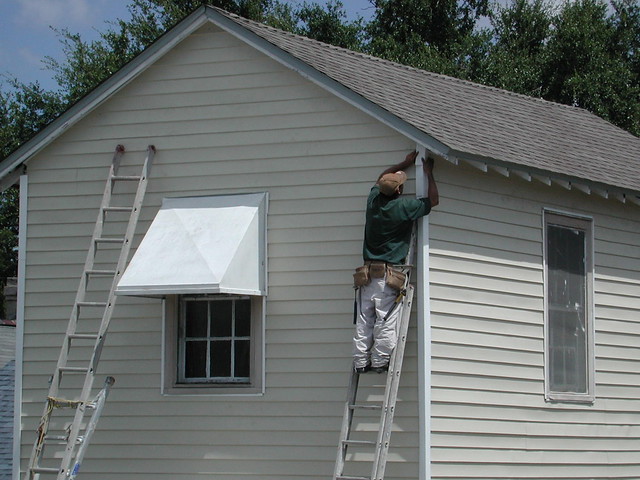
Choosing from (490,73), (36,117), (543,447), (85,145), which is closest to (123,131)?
(85,145)

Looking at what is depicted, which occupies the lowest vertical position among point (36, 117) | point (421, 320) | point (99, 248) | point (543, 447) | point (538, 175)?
point (543, 447)

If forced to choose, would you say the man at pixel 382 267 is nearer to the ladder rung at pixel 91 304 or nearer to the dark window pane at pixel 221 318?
the dark window pane at pixel 221 318

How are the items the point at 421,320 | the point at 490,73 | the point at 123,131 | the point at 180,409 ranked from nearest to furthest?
1. the point at 421,320
2. the point at 180,409
3. the point at 123,131
4. the point at 490,73

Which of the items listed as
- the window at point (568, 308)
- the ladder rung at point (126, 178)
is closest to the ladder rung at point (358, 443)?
the window at point (568, 308)

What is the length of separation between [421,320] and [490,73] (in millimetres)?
16714

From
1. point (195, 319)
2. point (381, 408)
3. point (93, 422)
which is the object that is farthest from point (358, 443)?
point (93, 422)

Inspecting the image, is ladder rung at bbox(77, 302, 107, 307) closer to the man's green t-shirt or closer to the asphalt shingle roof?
→ the man's green t-shirt

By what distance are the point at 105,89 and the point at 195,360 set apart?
3.07 m

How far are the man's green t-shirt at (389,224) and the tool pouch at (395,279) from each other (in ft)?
0.39

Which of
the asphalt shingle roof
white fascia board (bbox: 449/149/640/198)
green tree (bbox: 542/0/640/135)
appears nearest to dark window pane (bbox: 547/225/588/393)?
white fascia board (bbox: 449/149/640/198)

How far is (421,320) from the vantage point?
10609 millimetres

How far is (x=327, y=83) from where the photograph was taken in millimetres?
11258

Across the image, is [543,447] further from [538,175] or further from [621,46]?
[621,46]

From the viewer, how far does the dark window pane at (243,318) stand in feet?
37.8
